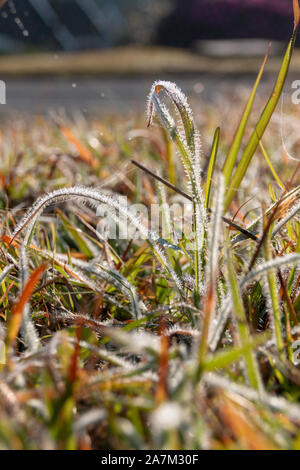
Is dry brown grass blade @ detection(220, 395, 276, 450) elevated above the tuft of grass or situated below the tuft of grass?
below

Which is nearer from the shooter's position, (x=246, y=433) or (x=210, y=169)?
(x=246, y=433)

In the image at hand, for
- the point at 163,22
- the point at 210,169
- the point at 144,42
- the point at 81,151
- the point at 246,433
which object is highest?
the point at 163,22

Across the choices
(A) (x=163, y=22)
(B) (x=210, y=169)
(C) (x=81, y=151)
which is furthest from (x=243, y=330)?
(A) (x=163, y=22)

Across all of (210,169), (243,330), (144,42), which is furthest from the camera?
(144,42)

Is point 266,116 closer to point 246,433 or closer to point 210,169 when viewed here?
point 210,169

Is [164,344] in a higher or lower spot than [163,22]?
lower

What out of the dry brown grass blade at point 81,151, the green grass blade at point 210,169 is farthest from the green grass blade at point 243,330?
the dry brown grass blade at point 81,151

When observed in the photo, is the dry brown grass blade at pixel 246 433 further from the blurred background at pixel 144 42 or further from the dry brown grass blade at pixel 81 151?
the blurred background at pixel 144 42

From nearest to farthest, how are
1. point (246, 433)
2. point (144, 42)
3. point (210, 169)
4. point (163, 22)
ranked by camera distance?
1. point (246, 433)
2. point (210, 169)
3. point (144, 42)
4. point (163, 22)

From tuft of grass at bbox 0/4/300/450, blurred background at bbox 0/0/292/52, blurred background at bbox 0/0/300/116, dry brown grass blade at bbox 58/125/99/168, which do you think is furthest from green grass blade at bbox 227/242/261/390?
blurred background at bbox 0/0/292/52

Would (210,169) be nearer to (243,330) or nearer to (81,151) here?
(243,330)

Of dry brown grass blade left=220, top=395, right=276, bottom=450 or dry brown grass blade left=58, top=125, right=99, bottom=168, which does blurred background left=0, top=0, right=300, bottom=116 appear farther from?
dry brown grass blade left=220, top=395, right=276, bottom=450

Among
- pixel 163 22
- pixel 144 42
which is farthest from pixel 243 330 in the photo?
pixel 163 22
